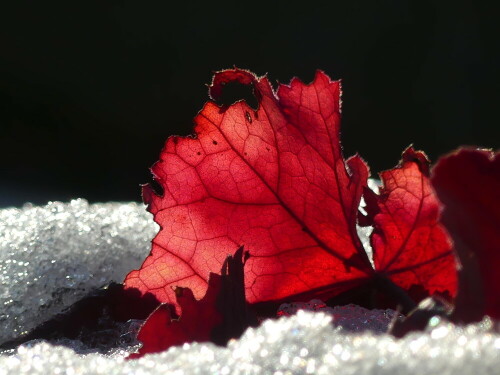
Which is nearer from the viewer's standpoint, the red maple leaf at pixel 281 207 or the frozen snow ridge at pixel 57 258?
the red maple leaf at pixel 281 207

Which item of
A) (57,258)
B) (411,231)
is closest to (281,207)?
(411,231)

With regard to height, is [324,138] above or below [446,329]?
above

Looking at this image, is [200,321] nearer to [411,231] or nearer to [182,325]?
[182,325]

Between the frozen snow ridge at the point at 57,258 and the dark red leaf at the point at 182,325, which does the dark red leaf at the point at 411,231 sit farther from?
the frozen snow ridge at the point at 57,258

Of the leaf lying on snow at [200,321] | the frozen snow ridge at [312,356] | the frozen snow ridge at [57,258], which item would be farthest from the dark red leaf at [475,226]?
the frozen snow ridge at [57,258]

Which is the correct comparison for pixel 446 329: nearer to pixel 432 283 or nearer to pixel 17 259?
pixel 432 283

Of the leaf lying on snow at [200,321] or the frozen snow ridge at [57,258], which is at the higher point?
the frozen snow ridge at [57,258]

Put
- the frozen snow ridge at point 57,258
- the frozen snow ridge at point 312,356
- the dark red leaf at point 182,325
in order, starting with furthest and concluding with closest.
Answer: the frozen snow ridge at point 57,258, the dark red leaf at point 182,325, the frozen snow ridge at point 312,356

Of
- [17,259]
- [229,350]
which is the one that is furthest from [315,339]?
[17,259]
